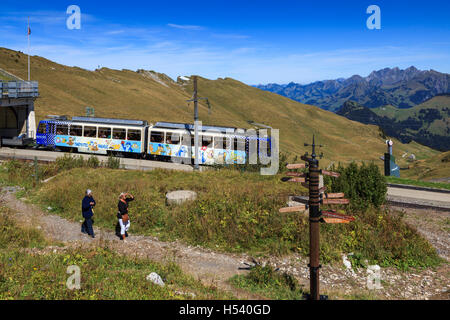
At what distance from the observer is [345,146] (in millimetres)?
104375

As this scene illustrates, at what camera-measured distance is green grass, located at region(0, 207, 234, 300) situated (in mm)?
8258

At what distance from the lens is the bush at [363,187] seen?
659 inches

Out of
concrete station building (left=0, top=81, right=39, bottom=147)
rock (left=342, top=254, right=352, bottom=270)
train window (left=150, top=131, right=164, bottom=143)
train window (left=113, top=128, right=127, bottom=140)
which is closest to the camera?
rock (left=342, top=254, right=352, bottom=270)

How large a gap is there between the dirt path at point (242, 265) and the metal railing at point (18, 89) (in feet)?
68.1

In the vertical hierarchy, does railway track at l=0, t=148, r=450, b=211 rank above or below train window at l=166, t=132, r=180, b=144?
below

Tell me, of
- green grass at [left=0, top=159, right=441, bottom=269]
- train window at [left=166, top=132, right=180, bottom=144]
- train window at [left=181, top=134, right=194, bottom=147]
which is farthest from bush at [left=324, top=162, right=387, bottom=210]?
train window at [left=166, top=132, right=180, bottom=144]

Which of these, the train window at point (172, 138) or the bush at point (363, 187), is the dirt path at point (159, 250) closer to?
the bush at point (363, 187)

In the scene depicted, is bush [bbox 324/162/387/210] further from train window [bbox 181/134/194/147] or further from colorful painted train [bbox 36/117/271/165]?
train window [bbox 181/134/194/147]

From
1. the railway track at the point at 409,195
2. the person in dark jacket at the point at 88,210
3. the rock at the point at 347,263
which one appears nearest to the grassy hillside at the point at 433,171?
the railway track at the point at 409,195

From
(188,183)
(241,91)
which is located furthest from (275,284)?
(241,91)

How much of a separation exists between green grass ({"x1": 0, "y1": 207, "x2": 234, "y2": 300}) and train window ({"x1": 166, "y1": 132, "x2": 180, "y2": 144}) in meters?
17.4

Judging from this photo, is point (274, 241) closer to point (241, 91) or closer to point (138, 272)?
point (138, 272)

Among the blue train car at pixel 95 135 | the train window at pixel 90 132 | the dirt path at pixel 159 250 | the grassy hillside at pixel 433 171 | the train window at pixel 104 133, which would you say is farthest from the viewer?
the grassy hillside at pixel 433 171
